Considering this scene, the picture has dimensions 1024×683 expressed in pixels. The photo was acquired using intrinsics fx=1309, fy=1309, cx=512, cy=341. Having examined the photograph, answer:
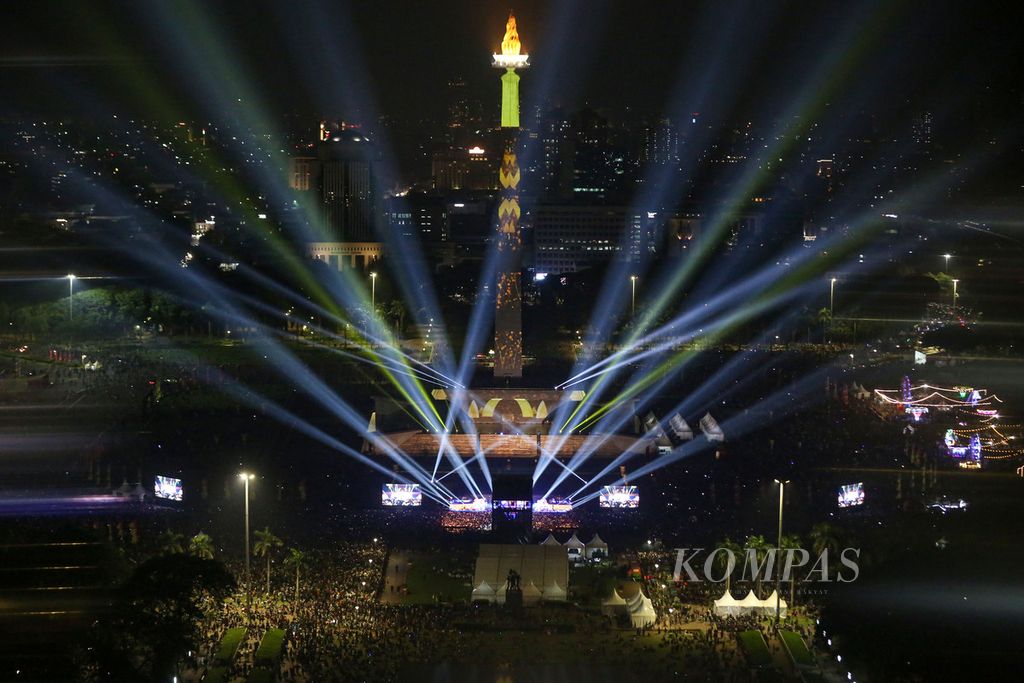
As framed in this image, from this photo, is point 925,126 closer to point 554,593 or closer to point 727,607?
point 727,607

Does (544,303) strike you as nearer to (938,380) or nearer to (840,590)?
(938,380)

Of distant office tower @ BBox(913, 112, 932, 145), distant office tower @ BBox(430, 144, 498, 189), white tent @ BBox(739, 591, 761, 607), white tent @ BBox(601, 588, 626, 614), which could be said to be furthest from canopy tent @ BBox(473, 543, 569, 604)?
distant office tower @ BBox(430, 144, 498, 189)

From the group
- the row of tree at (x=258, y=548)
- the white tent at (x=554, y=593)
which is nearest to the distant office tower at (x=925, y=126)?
the white tent at (x=554, y=593)

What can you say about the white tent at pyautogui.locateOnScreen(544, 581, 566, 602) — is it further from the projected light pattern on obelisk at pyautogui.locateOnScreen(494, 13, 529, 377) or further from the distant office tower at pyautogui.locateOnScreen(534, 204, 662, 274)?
the distant office tower at pyautogui.locateOnScreen(534, 204, 662, 274)

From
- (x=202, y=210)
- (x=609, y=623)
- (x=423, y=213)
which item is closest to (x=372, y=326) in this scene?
(x=609, y=623)

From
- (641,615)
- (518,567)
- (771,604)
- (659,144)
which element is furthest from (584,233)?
(641,615)
